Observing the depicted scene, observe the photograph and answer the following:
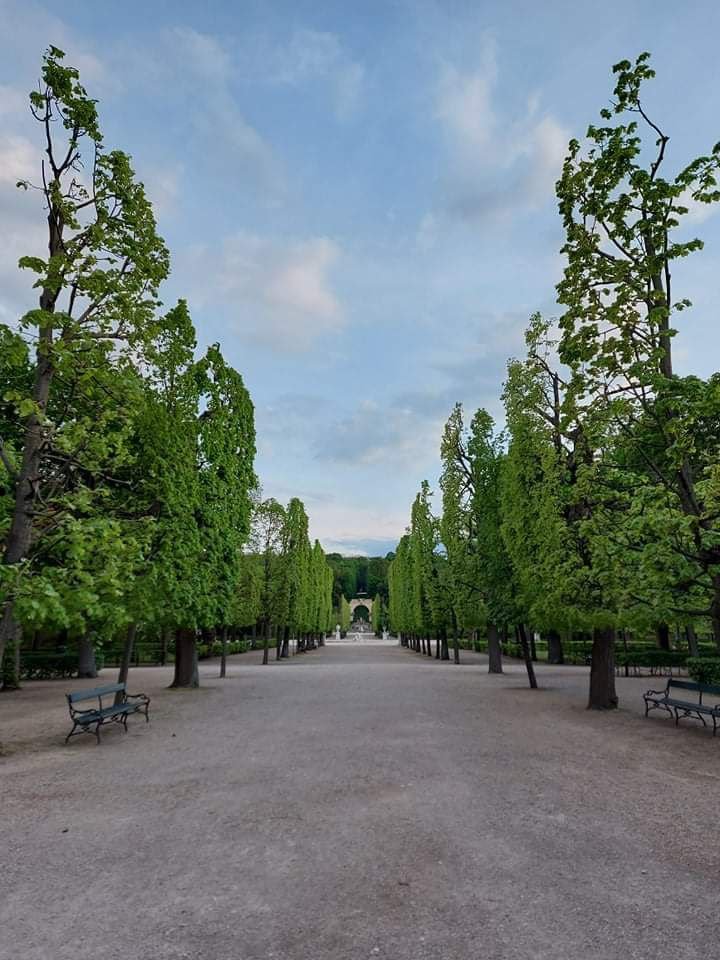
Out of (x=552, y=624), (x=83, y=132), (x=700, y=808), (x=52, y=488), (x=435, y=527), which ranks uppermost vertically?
(x=83, y=132)

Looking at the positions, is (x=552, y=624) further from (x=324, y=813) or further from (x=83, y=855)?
(x=83, y=855)

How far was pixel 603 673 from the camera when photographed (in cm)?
1495

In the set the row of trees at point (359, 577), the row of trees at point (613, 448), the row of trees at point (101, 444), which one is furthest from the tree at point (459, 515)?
the row of trees at point (359, 577)

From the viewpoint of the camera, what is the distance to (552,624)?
56.5 ft

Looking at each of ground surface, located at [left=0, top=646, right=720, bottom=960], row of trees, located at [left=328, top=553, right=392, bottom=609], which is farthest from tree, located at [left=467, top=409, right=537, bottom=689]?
row of trees, located at [left=328, top=553, right=392, bottom=609]

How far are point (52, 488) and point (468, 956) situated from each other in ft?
30.8

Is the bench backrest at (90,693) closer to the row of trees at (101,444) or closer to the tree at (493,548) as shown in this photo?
the row of trees at (101,444)

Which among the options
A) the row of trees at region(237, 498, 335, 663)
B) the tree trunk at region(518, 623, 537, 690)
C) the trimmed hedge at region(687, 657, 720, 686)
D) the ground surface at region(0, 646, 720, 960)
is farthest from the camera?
the row of trees at region(237, 498, 335, 663)

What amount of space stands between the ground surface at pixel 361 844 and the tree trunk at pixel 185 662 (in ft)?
26.9

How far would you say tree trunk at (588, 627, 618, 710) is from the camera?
14883 millimetres

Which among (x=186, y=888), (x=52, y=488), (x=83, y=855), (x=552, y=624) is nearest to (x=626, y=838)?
(x=186, y=888)

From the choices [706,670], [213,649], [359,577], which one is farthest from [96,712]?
[359,577]

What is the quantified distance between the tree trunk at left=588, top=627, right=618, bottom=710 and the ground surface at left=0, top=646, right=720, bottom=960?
8.71 ft

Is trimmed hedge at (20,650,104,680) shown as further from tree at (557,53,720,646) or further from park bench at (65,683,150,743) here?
tree at (557,53,720,646)
